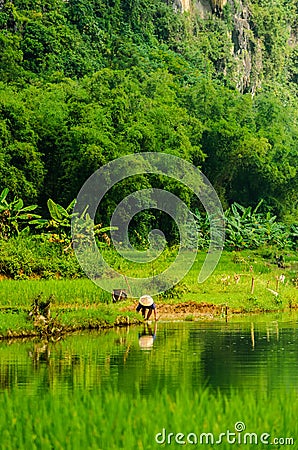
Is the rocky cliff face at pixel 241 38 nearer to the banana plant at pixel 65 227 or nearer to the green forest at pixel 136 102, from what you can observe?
the green forest at pixel 136 102

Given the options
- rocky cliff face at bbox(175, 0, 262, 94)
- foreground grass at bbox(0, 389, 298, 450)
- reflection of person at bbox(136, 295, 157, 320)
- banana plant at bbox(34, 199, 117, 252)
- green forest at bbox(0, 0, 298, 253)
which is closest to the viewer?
foreground grass at bbox(0, 389, 298, 450)

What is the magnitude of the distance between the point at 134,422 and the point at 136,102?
3978cm

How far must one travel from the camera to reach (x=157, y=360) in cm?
1389

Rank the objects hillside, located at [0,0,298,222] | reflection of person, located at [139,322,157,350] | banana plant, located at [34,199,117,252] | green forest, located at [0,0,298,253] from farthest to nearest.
Result: 1. hillside, located at [0,0,298,222]
2. green forest, located at [0,0,298,253]
3. banana plant, located at [34,199,117,252]
4. reflection of person, located at [139,322,157,350]

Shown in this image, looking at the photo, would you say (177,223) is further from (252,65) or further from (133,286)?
(252,65)

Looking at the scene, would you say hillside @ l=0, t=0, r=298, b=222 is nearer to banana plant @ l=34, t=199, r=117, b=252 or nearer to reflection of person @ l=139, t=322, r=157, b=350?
banana plant @ l=34, t=199, r=117, b=252

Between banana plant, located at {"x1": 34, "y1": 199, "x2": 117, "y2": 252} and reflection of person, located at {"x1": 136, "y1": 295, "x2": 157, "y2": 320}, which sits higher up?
banana plant, located at {"x1": 34, "y1": 199, "x2": 117, "y2": 252}

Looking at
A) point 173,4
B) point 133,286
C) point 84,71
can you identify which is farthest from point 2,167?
point 173,4

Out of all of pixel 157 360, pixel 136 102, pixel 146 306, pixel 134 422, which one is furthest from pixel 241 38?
pixel 134 422

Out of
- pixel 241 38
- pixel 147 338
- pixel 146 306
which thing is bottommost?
pixel 147 338

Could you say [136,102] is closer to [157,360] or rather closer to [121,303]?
[121,303]

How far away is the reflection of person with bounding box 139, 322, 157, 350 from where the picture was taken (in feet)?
51.0

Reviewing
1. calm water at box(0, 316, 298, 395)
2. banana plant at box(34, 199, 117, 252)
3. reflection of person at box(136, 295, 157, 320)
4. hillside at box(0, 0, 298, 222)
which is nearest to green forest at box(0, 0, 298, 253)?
hillside at box(0, 0, 298, 222)

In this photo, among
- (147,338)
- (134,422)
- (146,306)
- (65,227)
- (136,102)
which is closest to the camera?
(134,422)
